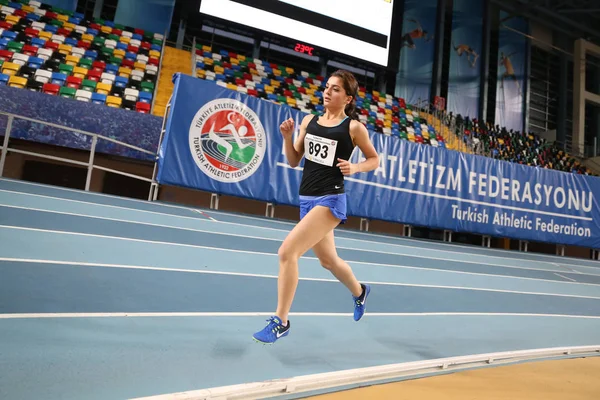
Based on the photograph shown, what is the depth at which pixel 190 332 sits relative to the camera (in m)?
2.24

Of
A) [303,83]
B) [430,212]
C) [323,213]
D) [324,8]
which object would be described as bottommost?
[323,213]

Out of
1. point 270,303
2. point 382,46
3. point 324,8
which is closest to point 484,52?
point 382,46

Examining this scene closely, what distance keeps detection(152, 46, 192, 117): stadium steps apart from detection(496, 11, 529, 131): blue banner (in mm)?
15502

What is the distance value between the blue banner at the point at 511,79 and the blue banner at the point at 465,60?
1639mm

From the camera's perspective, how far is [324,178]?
7.63 ft

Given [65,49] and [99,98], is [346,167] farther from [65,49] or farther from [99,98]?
[65,49]

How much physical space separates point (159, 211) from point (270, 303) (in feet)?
11.8

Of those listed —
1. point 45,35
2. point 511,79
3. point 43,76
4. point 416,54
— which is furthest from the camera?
point 511,79

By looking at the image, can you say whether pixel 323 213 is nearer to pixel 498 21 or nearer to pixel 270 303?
pixel 270 303

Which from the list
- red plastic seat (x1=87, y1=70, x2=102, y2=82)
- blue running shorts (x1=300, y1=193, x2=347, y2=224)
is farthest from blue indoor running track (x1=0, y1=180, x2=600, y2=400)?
red plastic seat (x1=87, y1=70, x2=102, y2=82)

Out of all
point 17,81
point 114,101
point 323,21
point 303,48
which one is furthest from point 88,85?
point 323,21

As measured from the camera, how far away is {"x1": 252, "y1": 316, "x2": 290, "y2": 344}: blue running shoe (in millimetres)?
2070

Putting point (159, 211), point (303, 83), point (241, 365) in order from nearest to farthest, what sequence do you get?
point (241, 365)
point (159, 211)
point (303, 83)

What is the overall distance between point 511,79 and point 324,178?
2190 centimetres
